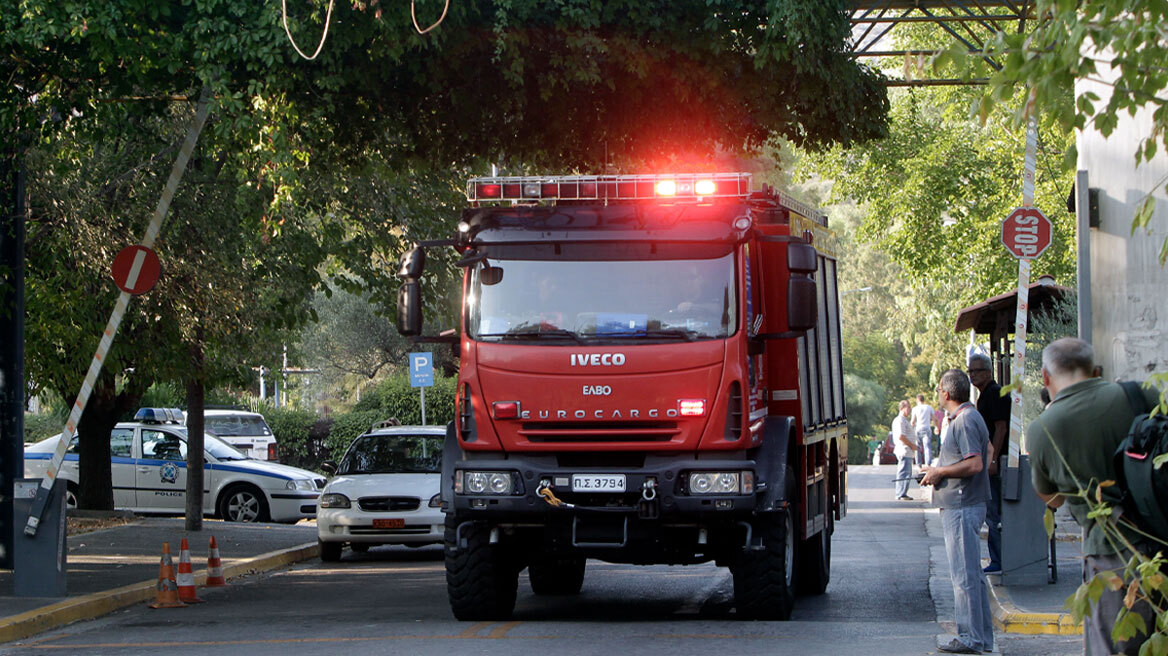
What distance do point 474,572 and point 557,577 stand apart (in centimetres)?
270

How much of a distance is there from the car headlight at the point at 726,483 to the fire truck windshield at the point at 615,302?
976mm

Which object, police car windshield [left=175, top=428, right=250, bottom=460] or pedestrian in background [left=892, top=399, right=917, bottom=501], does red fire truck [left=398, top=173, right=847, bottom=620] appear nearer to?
police car windshield [left=175, top=428, right=250, bottom=460]

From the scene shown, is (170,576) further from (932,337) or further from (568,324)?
(932,337)

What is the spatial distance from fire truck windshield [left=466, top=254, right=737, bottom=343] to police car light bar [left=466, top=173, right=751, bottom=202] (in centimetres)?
63

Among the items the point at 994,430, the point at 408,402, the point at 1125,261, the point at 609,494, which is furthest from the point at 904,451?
the point at 609,494

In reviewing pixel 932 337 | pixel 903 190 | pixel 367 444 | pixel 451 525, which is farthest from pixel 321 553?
pixel 932 337

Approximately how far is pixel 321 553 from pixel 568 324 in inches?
317

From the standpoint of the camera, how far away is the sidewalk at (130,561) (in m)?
11.9

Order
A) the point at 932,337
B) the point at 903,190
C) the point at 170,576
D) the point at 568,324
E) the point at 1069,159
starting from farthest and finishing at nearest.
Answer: the point at 932,337
the point at 903,190
the point at 170,576
the point at 568,324
the point at 1069,159

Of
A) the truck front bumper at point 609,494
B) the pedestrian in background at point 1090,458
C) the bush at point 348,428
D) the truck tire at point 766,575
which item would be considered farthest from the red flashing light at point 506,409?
the bush at point 348,428

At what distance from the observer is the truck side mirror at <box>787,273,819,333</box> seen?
1044 cm

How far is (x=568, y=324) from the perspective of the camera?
10633mm

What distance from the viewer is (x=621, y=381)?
10.4m

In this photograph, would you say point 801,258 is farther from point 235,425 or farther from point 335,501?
point 235,425
